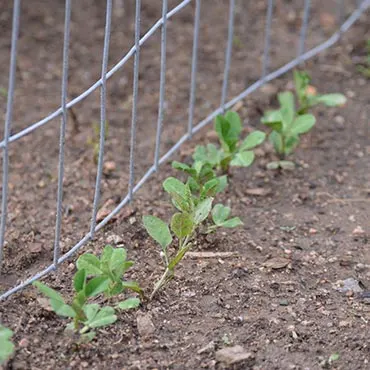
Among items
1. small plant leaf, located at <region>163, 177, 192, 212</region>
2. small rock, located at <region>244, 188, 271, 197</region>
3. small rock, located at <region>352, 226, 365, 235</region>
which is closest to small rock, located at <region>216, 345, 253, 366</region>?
small plant leaf, located at <region>163, 177, 192, 212</region>

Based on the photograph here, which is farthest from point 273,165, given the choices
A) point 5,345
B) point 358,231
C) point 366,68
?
point 5,345

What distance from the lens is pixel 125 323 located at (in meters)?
1.99

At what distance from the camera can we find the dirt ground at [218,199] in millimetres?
1955

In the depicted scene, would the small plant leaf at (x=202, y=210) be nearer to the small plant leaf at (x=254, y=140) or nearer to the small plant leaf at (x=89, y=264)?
the small plant leaf at (x=89, y=264)

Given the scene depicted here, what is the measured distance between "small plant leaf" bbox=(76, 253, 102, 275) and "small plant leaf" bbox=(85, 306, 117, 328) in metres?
0.10

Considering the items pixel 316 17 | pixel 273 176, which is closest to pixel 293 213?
pixel 273 176

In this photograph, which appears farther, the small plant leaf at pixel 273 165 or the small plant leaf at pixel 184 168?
the small plant leaf at pixel 273 165

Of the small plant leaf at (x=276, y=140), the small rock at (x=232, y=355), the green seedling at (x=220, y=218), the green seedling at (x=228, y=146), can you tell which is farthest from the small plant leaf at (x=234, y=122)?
the small rock at (x=232, y=355)

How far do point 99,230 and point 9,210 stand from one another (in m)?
0.31

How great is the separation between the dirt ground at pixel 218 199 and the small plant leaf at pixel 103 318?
0.07 m

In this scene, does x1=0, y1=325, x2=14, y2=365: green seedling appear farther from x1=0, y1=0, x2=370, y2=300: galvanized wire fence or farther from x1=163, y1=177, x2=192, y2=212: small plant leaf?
x1=163, y1=177, x2=192, y2=212: small plant leaf

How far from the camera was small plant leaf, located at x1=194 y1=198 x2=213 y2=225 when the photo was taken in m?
2.11

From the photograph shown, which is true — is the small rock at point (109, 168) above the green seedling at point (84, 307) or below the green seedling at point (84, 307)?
below

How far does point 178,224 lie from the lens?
2082 mm
